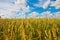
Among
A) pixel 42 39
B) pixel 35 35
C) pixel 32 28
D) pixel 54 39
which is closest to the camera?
Result: pixel 54 39

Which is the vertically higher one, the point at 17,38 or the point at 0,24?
the point at 0,24

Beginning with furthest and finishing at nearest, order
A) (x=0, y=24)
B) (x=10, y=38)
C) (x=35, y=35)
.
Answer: (x=0, y=24)
(x=35, y=35)
(x=10, y=38)

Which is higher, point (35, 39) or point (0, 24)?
point (0, 24)

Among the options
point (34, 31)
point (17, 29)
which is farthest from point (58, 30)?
point (17, 29)

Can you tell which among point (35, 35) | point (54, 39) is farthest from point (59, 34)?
point (54, 39)

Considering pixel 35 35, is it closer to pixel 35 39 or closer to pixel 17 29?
pixel 35 39

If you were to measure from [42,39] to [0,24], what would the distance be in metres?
0.99

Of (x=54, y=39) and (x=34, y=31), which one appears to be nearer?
(x=54, y=39)

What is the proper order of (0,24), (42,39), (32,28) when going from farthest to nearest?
1. (0,24)
2. (32,28)
3. (42,39)

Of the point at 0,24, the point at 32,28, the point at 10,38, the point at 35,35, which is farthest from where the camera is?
the point at 0,24

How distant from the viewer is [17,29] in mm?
2447

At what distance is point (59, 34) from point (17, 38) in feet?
1.92

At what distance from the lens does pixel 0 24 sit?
2.73 metres

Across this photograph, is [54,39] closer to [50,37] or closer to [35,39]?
[50,37]
